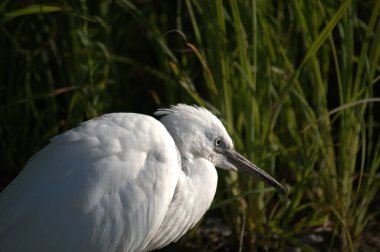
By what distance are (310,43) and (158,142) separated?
37.3 inches

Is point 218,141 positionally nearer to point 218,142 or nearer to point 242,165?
point 218,142

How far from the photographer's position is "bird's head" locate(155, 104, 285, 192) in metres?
3.41

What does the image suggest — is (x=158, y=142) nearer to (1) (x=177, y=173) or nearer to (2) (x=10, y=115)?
(1) (x=177, y=173)

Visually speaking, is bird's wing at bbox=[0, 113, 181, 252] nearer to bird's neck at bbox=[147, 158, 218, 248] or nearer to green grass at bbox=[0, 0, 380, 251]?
bird's neck at bbox=[147, 158, 218, 248]

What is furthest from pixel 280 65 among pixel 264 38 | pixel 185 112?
pixel 185 112

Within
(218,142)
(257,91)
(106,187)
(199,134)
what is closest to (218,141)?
(218,142)

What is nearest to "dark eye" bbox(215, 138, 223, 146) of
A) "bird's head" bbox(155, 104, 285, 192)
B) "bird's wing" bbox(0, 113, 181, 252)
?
"bird's head" bbox(155, 104, 285, 192)

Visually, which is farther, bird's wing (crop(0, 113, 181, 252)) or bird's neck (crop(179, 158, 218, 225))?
bird's neck (crop(179, 158, 218, 225))

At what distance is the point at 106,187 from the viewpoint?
3086 millimetres

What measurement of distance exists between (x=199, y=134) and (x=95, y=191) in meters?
0.60

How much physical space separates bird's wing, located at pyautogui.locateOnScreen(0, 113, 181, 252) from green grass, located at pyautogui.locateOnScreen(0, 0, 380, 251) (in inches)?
21.3

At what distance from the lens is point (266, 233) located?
3.87m

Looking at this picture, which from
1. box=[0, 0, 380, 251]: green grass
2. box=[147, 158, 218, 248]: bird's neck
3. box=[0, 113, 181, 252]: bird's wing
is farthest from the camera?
box=[0, 0, 380, 251]: green grass

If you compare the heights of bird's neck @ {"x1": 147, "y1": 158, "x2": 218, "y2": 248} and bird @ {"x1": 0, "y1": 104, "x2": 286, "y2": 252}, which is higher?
bird @ {"x1": 0, "y1": 104, "x2": 286, "y2": 252}
